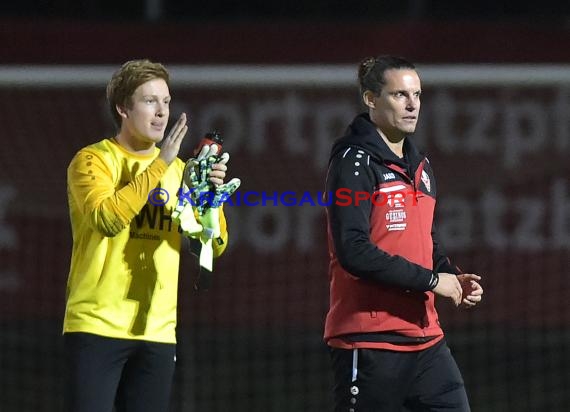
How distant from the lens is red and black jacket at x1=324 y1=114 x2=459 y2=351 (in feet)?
13.3

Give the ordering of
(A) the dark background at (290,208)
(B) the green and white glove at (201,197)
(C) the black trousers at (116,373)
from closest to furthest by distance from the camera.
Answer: (C) the black trousers at (116,373)
(B) the green and white glove at (201,197)
(A) the dark background at (290,208)

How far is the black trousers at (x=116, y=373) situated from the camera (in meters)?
4.18

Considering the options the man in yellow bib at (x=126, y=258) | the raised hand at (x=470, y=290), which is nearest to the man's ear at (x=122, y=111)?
the man in yellow bib at (x=126, y=258)

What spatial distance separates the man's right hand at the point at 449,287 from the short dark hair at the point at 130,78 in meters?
1.23

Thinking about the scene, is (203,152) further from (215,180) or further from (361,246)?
(361,246)

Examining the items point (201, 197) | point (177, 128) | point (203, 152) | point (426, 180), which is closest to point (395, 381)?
point (426, 180)

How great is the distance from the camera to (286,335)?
27.0 ft

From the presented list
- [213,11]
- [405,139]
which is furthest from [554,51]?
[405,139]

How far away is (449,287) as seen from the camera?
4.10m

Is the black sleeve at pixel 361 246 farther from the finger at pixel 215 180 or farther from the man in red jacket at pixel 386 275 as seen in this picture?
the finger at pixel 215 180

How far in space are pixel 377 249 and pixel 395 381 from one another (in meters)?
0.47

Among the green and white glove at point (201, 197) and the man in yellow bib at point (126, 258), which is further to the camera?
the green and white glove at point (201, 197)

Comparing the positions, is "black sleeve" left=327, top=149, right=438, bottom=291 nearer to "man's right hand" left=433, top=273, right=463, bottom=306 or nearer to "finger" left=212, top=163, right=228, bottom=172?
"man's right hand" left=433, top=273, right=463, bottom=306

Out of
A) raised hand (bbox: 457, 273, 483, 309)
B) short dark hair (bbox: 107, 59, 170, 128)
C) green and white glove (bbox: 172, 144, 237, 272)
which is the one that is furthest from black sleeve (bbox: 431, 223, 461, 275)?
short dark hair (bbox: 107, 59, 170, 128)
